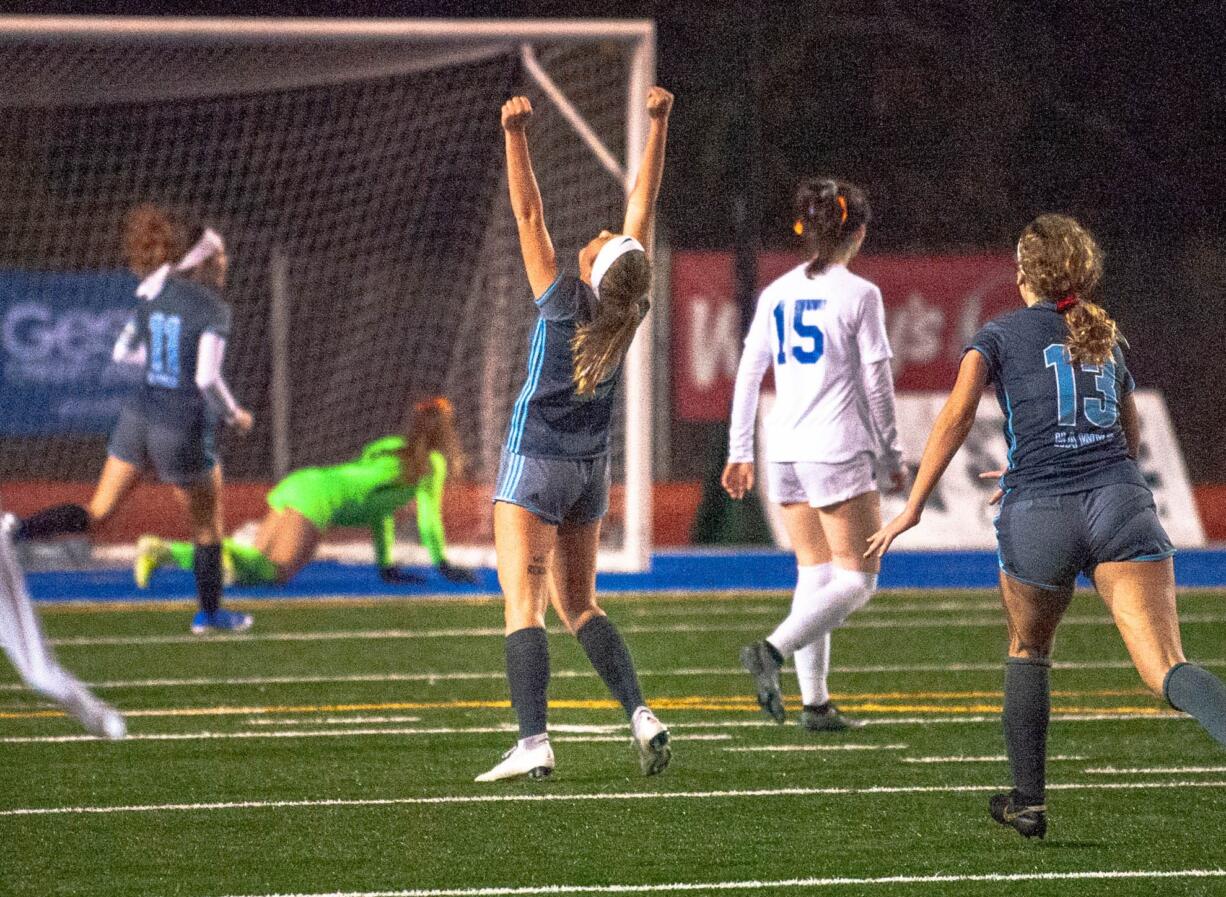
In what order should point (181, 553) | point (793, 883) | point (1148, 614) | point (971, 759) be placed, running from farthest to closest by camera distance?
point (181, 553) < point (971, 759) < point (1148, 614) < point (793, 883)

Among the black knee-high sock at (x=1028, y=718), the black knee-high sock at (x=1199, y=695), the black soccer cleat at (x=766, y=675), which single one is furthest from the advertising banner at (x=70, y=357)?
the black knee-high sock at (x=1199, y=695)

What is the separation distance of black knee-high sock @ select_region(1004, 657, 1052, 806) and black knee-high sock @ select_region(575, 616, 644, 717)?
1.46 metres

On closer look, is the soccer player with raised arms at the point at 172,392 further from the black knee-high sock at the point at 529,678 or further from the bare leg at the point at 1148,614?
the bare leg at the point at 1148,614

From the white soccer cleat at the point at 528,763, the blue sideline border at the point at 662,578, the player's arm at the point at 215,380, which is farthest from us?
the blue sideline border at the point at 662,578

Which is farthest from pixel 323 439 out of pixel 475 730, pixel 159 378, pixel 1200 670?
pixel 1200 670

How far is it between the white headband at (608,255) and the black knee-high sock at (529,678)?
3.67ft

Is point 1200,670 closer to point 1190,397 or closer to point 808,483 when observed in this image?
point 808,483

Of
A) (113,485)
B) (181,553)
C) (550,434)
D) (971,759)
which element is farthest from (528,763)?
(181,553)

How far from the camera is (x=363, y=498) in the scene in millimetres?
13828

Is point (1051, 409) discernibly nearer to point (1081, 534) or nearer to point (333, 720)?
point (1081, 534)

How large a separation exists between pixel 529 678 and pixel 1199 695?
2.13m

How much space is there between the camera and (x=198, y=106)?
17562 mm

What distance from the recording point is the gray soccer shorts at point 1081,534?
5.91m

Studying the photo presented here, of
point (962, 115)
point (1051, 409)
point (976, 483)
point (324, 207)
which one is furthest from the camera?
point (962, 115)
